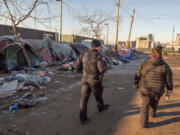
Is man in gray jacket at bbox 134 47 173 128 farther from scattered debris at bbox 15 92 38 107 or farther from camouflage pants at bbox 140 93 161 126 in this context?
scattered debris at bbox 15 92 38 107

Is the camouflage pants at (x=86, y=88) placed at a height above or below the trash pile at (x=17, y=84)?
above

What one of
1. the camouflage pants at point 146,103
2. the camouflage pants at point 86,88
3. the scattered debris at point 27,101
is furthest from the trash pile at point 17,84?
the camouflage pants at point 146,103

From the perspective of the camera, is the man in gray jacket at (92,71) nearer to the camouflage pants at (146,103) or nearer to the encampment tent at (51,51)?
the camouflage pants at (146,103)

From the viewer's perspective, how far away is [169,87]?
296cm

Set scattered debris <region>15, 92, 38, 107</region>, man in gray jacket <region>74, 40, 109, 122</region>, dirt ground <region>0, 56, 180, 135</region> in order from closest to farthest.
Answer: dirt ground <region>0, 56, 180, 135</region> → man in gray jacket <region>74, 40, 109, 122</region> → scattered debris <region>15, 92, 38, 107</region>

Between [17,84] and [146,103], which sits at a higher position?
[146,103]

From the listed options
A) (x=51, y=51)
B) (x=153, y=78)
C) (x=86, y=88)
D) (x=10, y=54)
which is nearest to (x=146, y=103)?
(x=153, y=78)

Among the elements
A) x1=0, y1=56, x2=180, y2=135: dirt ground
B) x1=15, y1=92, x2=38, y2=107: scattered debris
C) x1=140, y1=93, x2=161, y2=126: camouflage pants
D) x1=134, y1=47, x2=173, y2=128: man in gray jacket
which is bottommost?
x1=0, y1=56, x2=180, y2=135: dirt ground

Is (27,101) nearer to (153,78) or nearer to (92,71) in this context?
(92,71)

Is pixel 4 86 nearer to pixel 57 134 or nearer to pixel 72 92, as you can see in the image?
pixel 72 92

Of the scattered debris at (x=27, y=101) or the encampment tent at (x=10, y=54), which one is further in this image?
the encampment tent at (x=10, y=54)

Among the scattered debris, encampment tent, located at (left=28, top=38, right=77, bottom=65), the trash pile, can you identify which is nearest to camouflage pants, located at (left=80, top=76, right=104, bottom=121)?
the scattered debris

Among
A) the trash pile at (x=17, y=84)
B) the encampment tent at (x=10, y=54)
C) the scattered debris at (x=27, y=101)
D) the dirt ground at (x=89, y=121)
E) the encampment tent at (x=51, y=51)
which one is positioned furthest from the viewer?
the encampment tent at (x=51, y=51)

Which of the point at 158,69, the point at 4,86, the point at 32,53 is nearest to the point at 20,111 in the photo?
the point at 4,86
